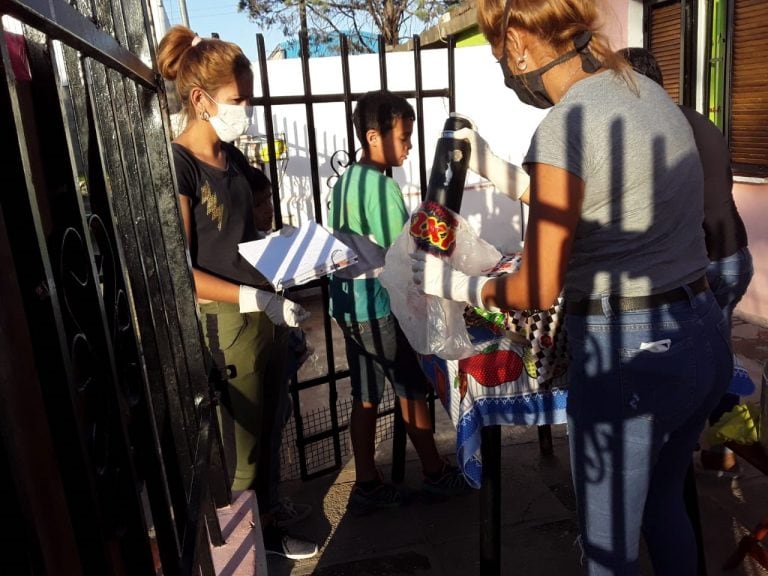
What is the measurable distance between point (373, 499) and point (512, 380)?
3.89 ft

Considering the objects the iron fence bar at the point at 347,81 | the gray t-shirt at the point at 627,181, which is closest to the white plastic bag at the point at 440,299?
the gray t-shirt at the point at 627,181

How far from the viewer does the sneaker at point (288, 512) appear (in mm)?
2752

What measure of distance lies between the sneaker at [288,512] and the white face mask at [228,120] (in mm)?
1484

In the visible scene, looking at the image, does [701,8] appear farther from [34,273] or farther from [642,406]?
[34,273]

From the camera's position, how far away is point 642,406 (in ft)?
5.22

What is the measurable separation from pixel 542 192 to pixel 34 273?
106 centimetres

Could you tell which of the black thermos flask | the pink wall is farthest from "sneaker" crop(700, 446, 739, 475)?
the pink wall

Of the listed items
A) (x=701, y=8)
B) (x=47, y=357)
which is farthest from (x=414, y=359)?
(x=701, y=8)

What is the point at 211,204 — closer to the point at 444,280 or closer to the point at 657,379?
the point at 444,280

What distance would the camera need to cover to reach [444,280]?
6.14ft

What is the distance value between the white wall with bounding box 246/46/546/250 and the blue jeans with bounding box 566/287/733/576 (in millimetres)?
5928

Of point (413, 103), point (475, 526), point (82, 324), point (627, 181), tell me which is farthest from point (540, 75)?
point (413, 103)

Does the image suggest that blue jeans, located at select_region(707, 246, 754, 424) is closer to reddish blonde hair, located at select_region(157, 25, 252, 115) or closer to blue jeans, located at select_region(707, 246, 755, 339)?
blue jeans, located at select_region(707, 246, 755, 339)

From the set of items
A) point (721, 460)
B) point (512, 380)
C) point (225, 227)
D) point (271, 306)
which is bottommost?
point (721, 460)
